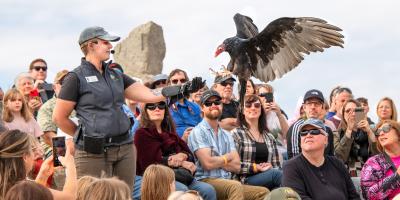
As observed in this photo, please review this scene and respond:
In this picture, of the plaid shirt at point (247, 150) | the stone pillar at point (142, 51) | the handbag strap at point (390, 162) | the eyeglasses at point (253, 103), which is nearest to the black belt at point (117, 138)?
the plaid shirt at point (247, 150)

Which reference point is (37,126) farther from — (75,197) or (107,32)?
(75,197)

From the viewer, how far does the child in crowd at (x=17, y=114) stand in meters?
7.60

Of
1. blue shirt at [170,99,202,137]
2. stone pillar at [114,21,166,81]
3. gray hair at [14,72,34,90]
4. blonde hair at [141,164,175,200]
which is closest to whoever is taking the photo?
blonde hair at [141,164,175,200]

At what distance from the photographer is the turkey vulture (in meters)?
8.41

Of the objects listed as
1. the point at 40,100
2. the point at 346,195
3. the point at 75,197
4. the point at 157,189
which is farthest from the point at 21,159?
the point at 40,100

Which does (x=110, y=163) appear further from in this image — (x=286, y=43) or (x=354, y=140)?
(x=354, y=140)

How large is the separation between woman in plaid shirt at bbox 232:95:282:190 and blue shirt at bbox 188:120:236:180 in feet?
0.60

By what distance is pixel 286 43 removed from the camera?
8.62 meters

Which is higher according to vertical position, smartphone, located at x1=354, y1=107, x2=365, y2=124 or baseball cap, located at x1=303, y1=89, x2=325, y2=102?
baseball cap, located at x1=303, y1=89, x2=325, y2=102

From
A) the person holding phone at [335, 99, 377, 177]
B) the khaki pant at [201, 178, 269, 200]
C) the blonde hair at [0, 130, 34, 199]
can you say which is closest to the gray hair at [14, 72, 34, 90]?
the khaki pant at [201, 178, 269, 200]

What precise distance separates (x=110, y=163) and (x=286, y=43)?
346 cm

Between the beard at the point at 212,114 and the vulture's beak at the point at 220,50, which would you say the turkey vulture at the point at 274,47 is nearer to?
the vulture's beak at the point at 220,50

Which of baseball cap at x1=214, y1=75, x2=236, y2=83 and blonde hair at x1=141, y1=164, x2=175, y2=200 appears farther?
baseball cap at x1=214, y1=75, x2=236, y2=83

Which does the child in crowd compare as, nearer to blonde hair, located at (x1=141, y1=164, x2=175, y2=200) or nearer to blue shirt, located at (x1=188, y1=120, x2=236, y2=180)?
blue shirt, located at (x1=188, y1=120, x2=236, y2=180)
